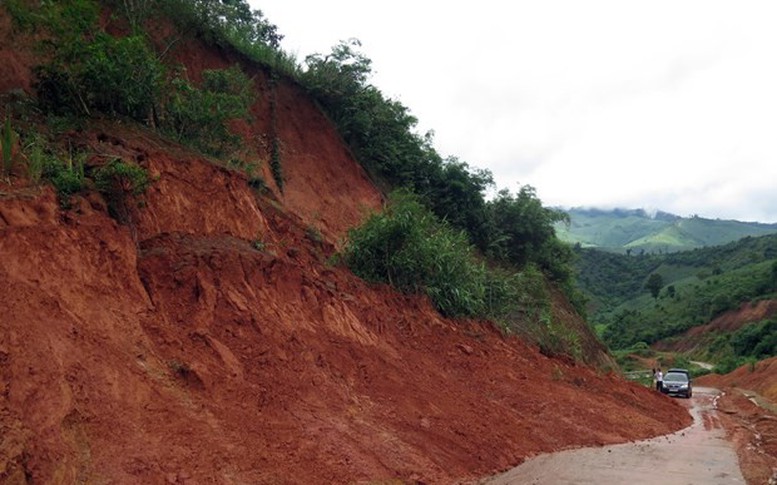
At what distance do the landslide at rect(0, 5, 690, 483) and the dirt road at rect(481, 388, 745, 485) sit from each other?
0.50m

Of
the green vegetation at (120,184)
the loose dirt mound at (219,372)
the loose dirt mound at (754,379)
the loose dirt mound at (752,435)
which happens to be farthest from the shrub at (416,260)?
the loose dirt mound at (754,379)

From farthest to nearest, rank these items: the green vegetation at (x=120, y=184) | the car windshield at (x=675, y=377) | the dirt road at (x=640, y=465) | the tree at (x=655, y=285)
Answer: the tree at (x=655, y=285) < the car windshield at (x=675, y=377) < the dirt road at (x=640, y=465) < the green vegetation at (x=120, y=184)

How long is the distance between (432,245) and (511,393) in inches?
185

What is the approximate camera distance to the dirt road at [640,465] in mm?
10414

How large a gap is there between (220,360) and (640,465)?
26.2 ft

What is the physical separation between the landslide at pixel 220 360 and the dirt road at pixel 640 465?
1.65 ft

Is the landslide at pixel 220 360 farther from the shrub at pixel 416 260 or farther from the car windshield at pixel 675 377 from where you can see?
the car windshield at pixel 675 377

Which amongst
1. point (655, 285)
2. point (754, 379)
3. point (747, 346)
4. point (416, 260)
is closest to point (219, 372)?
A: point (416, 260)

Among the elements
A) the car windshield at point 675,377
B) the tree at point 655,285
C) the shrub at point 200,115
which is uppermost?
the tree at point 655,285

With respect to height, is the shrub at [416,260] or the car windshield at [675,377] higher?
the shrub at [416,260]

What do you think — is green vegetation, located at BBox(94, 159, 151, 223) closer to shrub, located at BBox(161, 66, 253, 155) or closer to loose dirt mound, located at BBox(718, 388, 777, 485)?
shrub, located at BBox(161, 66, 253, 155)

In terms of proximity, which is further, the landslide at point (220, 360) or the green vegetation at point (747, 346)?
the green vegetation at point (747, 346)

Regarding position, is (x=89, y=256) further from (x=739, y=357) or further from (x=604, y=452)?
(x=739, y=357)

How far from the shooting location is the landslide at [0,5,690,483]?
6.70 m
